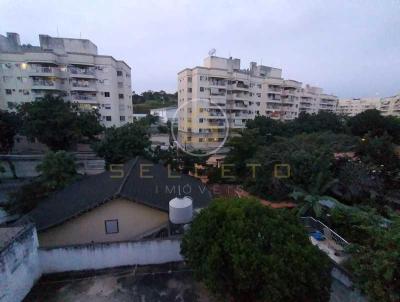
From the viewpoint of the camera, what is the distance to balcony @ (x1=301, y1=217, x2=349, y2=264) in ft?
27.5

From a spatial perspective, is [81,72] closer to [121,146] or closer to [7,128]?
[7,128]

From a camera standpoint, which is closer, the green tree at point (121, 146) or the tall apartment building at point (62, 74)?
the green tree at point (121, 146)

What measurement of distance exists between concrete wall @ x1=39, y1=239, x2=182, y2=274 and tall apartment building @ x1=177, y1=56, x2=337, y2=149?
1138 inches

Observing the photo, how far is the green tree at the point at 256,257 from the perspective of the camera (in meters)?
5.45

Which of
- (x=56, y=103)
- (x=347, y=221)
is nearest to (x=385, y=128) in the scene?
(x=347, y=221)

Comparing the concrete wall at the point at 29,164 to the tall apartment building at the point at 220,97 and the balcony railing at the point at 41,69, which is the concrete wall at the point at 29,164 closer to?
the balcony railing at the point at 41,69

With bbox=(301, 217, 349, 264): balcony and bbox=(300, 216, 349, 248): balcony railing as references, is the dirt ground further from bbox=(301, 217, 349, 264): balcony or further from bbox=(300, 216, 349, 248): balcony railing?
bbox=(300, 216, 349, 248): balcony railing

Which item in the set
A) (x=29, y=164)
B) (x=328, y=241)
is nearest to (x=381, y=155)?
(x=328, y=241)

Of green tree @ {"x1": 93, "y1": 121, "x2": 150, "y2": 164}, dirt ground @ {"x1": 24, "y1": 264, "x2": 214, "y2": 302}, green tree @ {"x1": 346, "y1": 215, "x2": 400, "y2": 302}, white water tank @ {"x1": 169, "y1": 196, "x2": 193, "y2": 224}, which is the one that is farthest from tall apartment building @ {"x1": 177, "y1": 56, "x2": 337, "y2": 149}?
green tree @ {"x1": 346, "y1": 215, "x2": 400, "y2": 302}

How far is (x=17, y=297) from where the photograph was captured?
6.67 metres

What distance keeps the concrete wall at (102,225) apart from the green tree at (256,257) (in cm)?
442

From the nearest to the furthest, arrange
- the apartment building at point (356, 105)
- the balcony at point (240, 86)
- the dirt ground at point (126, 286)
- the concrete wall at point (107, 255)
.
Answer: the dirt ground at point (126, 286) < the concrete wall at point (107, 255) < the balcony at point (240, 86) < the apartment building at point (356, 105)

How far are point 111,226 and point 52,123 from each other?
16981 mm

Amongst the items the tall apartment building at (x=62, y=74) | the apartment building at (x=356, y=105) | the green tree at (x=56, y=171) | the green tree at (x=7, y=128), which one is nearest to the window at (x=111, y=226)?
the green tree at (x=56, y=171)
